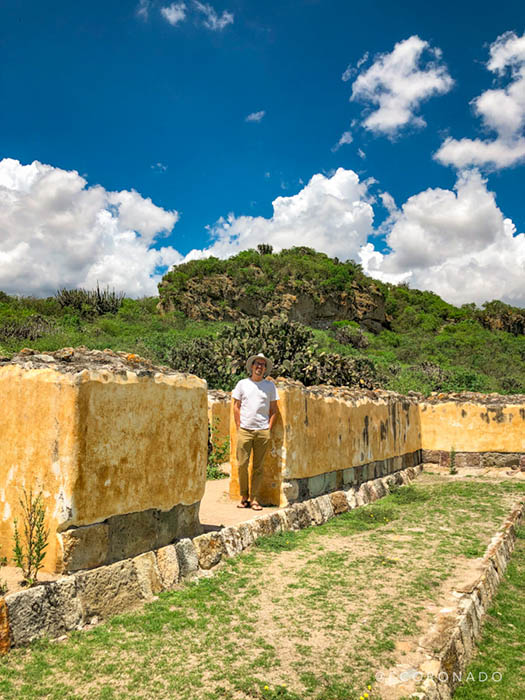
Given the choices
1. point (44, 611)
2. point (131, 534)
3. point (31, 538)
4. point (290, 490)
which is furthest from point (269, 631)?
point (290, 490)

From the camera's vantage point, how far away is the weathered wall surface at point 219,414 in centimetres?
900

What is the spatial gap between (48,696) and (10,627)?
44cm

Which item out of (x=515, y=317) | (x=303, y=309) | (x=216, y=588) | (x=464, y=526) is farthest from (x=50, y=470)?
(x=515, y=317)

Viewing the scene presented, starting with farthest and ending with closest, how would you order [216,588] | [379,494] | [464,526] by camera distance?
[379,494], [464,526], [216,588]

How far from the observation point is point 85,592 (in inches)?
122

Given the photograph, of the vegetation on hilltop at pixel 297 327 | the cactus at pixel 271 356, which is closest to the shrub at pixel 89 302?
the vegetation on hilltop at pixel 297 327

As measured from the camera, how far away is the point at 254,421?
5.56 meters

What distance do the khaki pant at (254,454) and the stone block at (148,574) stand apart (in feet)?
6.67

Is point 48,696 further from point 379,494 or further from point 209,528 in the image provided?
point 379,494

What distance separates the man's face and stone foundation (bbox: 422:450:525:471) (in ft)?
22.9

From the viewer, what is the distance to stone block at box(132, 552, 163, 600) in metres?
3.51

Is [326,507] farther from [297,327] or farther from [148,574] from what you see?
[297,327]

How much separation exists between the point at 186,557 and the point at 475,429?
851cm

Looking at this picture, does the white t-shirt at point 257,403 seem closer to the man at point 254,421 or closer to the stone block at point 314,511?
the man at point 254,421
